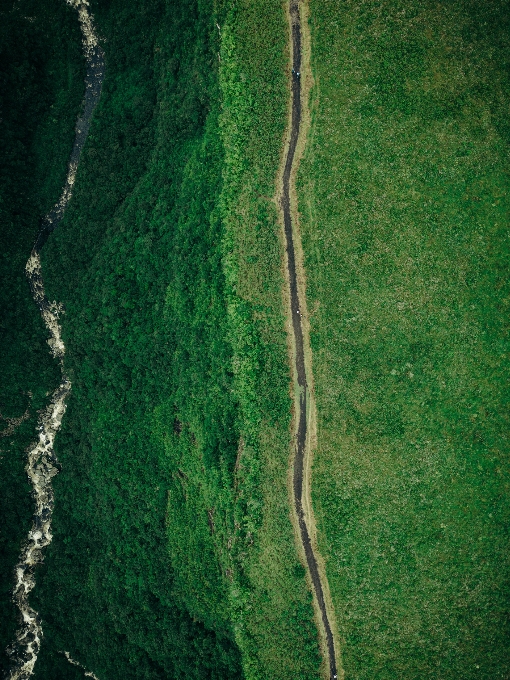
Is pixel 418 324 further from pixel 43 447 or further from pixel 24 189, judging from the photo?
pixel 24 189

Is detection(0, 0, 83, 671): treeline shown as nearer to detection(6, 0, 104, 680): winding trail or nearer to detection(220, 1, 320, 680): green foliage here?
detection(6, 0, 104, 680): winding trail

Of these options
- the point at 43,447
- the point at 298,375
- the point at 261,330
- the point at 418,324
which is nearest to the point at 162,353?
the point at 261,330

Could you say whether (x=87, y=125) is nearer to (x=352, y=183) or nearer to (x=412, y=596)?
(x=352, y=183)

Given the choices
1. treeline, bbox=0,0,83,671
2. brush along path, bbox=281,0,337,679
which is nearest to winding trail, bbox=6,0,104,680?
treeline, bbox=0,0,83,671

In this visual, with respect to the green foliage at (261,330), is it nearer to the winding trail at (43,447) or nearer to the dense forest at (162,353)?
the dense forest at (162,353)

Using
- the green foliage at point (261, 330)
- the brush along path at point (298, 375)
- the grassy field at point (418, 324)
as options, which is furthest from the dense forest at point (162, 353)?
the grassy field at point (418, 324)
